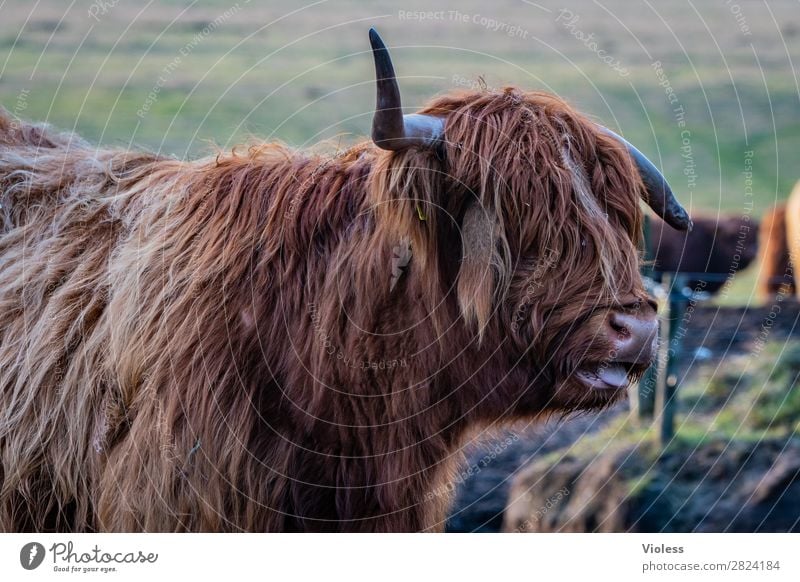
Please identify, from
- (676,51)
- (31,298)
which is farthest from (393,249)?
(676,51)

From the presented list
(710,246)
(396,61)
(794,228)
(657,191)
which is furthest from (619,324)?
(710,246)

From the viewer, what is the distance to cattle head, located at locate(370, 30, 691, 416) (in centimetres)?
280

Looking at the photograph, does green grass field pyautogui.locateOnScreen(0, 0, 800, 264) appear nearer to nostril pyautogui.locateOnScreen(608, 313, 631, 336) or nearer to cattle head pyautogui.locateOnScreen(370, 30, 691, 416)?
cattle head pyautogui.locateOnScreen(370, 30, 691, 416)

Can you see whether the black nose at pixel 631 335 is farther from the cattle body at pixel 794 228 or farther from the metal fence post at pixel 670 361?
the cattle body at pixel 794 228

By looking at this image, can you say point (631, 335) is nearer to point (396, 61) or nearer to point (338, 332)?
point (338, 332)

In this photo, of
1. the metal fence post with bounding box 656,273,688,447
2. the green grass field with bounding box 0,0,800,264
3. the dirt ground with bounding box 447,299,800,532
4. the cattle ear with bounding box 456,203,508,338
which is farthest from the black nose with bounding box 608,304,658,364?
the metal fence post with bounding box 656,273,688,447

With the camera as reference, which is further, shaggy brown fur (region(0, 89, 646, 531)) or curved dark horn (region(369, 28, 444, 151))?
shaggy brown fur (region(0, 89, 646, 531))

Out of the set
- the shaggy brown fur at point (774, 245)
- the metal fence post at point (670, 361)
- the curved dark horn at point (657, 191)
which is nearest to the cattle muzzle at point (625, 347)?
the curved dark horn at point (657, 191)

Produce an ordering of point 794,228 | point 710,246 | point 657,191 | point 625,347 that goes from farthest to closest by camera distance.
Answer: point 710,246 < point 794,228 < point 657,191 < point 625,347

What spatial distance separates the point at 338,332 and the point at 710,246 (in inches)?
440

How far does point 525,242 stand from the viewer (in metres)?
2.85

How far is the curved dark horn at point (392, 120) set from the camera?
249cm

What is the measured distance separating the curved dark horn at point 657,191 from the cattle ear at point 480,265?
2.07 feet

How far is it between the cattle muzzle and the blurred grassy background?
3.43 feet
